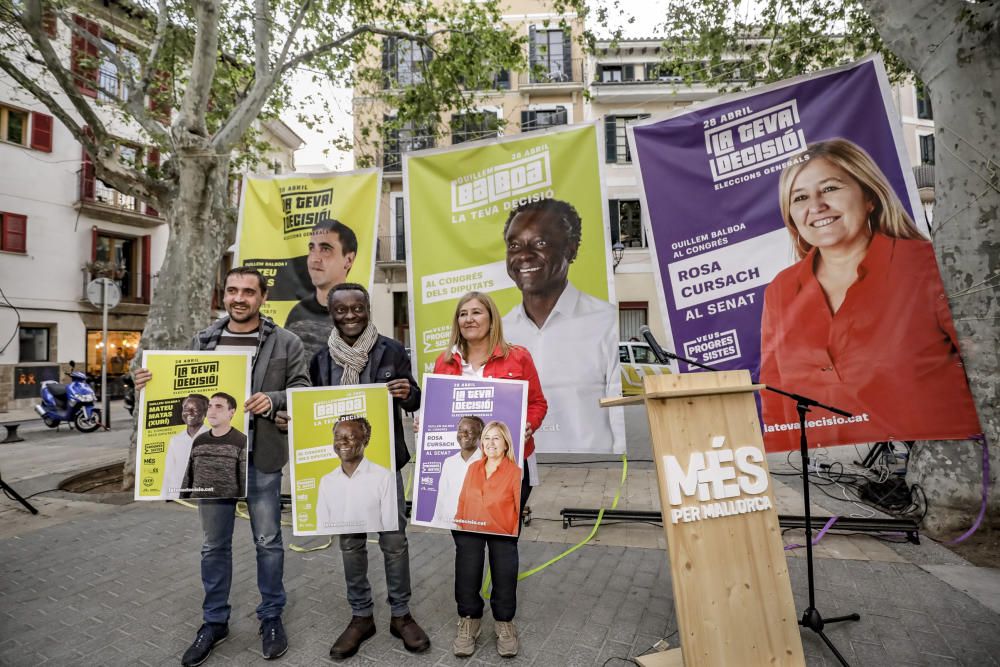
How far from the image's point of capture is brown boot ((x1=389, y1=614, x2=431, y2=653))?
105 inches

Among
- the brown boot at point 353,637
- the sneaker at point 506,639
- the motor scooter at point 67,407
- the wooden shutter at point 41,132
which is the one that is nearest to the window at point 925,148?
the sneaker at point 506,639

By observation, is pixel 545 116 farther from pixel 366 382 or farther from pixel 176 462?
pixel 176 462

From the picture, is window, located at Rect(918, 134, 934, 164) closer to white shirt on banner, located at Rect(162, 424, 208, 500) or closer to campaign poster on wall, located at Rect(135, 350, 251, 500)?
campaign poster on wall, located at Rect(135, 350, 251, 500)

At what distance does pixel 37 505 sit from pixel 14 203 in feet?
54.5

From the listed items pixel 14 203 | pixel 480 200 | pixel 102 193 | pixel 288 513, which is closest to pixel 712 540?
pixel 480 200

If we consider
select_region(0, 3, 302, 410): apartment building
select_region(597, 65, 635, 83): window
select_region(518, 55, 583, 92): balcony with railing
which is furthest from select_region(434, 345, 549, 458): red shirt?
select_region(597, 65, 635, 83): window

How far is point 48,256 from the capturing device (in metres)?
17.5

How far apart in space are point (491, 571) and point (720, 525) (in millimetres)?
1199


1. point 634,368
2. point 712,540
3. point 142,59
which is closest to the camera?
point 712,540

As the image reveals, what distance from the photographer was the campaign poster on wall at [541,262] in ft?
12.6

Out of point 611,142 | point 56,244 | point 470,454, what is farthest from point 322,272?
point 56,244

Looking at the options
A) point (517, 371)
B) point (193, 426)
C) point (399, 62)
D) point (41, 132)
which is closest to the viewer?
point (193, 426)

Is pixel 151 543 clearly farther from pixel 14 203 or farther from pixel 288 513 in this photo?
pixel 14 203

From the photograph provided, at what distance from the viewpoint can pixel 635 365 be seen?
12.8 m
